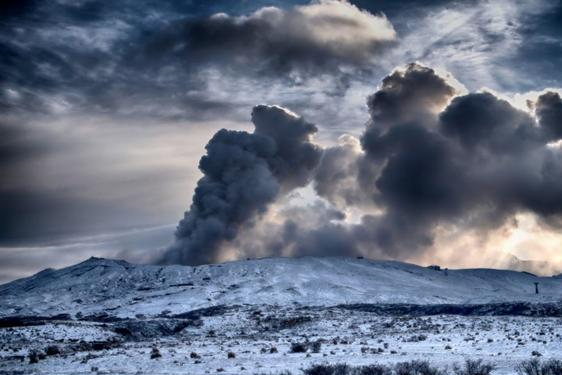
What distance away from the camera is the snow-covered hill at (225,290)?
141375mm

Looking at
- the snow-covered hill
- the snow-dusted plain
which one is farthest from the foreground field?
A: the snow-covered hill

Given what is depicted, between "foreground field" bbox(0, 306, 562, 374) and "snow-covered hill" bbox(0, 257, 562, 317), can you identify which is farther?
"snow-covered hill" bbox(0, 257, 562, 317)

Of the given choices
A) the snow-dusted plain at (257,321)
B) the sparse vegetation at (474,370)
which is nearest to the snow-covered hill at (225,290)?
the snow-dusted plain at (257,321)

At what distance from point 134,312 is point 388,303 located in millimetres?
58095

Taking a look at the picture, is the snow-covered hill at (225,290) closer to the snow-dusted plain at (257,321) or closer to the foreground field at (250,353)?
the snow-dusted plain at (257,321)

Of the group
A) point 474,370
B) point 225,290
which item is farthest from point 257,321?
point 474,370

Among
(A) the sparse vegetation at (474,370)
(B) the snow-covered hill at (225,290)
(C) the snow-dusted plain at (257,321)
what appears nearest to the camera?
(A) the sparse vegetation at (474,370)

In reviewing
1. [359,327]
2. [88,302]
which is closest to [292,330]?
[359,327]

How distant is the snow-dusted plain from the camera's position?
36.9 m

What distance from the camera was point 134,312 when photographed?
130m

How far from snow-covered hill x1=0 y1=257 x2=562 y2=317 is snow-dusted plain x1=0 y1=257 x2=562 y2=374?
37 centimetres

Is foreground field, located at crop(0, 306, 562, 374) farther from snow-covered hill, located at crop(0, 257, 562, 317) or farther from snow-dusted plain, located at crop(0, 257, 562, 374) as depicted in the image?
snow-covered hill, located at crop(0, 257, 562, 317)

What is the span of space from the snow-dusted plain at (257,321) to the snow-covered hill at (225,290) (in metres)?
0.37

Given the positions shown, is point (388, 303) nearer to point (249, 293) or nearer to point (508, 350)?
point (249, 293)
